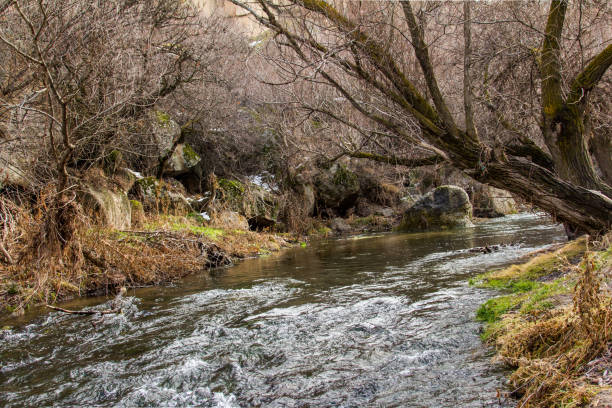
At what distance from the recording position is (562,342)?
2.74m

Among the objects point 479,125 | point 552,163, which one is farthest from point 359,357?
point 479,125

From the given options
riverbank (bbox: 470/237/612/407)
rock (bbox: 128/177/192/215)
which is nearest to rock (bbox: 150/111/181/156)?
rock (bbox: 128/177/192/215)

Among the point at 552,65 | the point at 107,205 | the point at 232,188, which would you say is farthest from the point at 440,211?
the point at 107,205

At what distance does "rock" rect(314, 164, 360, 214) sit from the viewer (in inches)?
920

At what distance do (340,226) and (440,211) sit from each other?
5059 millimetres

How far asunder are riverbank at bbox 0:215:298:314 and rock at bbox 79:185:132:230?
61 cm

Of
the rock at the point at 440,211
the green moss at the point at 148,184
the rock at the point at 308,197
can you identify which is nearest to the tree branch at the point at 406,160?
the green moss at the point at 148,184

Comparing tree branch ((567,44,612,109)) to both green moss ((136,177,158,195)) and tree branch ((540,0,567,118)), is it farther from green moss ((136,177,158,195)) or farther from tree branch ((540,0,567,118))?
green moss ((136,177,158,195))

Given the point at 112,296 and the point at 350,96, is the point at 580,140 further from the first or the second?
the point at 112,296

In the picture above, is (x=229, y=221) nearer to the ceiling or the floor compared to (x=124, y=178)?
nearer to the floor

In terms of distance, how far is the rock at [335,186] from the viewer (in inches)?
920

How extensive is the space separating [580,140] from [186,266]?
773 cm

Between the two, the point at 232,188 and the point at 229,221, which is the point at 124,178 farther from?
the point at 232,188

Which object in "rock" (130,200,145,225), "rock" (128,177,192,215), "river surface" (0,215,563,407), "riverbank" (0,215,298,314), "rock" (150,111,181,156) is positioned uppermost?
"rock" (150,111,181,156)
